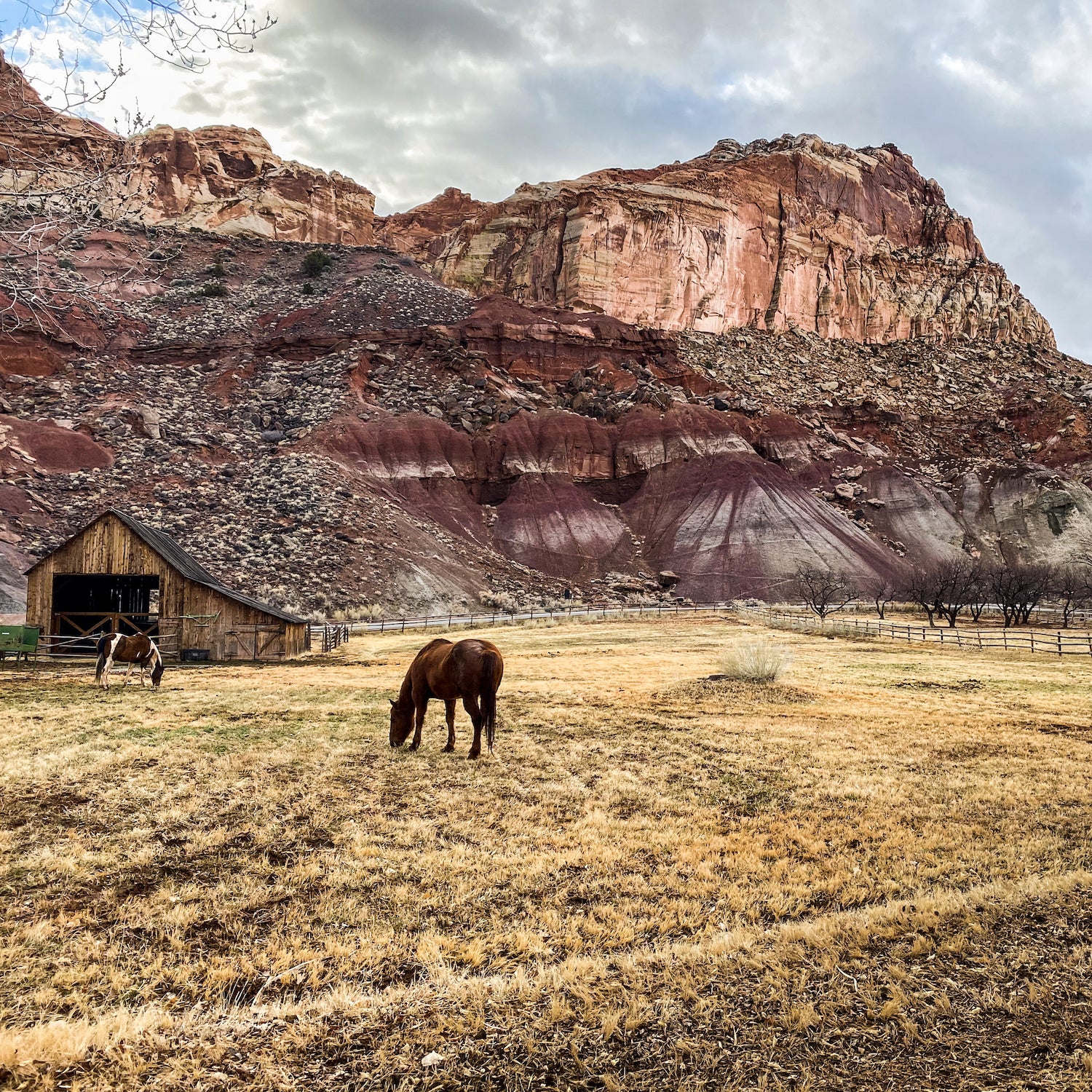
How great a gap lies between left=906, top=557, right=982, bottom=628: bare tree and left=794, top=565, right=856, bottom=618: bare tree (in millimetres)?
5118

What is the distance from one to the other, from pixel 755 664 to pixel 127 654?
15.9 m

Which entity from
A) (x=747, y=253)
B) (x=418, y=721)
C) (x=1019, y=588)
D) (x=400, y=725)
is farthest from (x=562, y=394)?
(x=400, y=725)


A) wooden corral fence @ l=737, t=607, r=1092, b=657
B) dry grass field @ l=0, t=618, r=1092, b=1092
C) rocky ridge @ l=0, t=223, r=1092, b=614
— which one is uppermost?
rocky ridge @ l=0, t=223, r=1092, b=614

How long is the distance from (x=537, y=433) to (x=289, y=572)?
37679 millimetres

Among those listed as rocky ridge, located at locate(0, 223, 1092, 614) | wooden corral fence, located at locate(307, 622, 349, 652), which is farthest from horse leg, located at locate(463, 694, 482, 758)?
rocky ridge, located at locate(0, 223, 1092, 614)

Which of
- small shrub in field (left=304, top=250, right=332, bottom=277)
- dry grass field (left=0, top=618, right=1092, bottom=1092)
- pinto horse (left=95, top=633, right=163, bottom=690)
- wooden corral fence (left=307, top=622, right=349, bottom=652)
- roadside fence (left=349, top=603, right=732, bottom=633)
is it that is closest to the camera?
dry grass field (left=0, top=618, right=1092, bottom=1092)

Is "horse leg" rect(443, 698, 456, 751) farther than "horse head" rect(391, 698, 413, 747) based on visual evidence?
No

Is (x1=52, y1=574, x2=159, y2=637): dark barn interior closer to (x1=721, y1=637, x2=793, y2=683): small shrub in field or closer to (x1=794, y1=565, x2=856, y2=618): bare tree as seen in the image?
(x1=721, y1=637, x2=793, y2=683): small shrub in field

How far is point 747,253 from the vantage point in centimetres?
11806

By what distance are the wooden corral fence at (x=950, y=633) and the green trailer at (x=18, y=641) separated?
35.8 meters

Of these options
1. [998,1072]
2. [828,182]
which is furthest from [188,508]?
[828,182]

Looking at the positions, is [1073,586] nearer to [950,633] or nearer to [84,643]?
[950,633]

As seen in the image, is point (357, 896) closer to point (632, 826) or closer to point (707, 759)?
point (632, 826)

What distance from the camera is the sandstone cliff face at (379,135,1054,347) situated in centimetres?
11094
